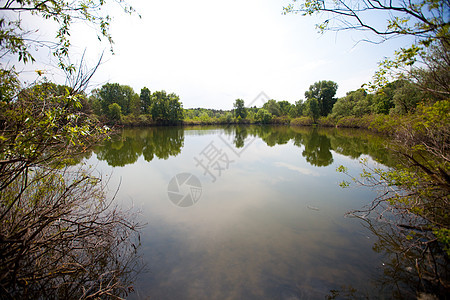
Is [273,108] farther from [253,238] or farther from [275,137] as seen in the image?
[253,238]

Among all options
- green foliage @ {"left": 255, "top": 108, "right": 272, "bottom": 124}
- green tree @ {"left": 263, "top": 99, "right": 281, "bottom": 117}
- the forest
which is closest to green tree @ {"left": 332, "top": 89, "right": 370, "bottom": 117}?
green foliage @ {"left": 255, "top": 108, "right": 272, "bottom": 124}

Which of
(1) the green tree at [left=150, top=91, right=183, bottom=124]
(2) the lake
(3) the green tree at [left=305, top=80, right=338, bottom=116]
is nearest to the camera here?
(2) the lake

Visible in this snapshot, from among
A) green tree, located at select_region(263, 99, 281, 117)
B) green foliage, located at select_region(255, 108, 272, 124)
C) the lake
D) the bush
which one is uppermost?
green tree, located at select_region(263, 99, 281, 117)

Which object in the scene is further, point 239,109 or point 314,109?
point 239,109

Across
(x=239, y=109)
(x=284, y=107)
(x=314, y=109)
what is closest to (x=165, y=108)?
(x=239, y=109)

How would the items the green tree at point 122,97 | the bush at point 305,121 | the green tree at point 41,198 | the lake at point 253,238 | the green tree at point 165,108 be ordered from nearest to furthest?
the green tree at point 41,198
the lake at point 253,238
the green tree at point 122,97
the green tree at point 165,108
the bush at point 305,121

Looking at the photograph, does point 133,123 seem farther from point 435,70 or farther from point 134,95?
point 435,70

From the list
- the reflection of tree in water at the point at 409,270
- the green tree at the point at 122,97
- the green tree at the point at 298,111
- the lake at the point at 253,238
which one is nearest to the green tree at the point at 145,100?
the green tree at the point at 122,97

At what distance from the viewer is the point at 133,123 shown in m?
45.4

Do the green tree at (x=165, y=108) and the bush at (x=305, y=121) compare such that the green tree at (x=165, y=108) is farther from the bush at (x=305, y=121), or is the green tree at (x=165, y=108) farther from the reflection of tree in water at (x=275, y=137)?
the bush at (x=305, y=121)

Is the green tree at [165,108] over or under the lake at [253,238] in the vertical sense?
over

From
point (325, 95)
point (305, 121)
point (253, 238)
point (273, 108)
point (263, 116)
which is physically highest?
point (325, 95)

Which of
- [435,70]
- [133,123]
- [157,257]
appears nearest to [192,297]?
[157,257]

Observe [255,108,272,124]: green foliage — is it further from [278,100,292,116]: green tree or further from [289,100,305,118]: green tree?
[278,100,292,116]: green tree
